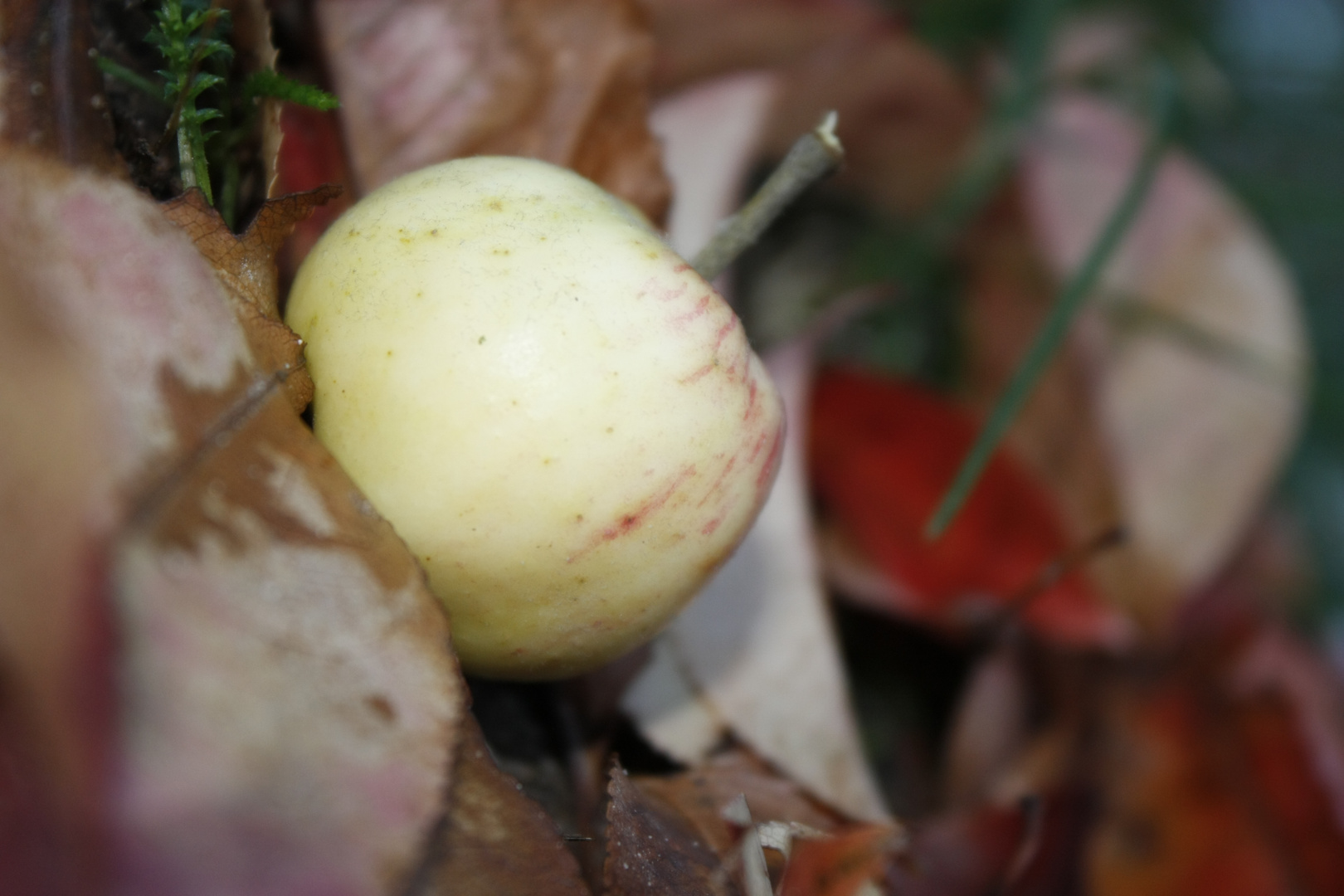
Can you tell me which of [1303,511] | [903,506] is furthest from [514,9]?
[1303,511]

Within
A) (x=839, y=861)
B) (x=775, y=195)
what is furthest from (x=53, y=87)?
(x=839, y=861)

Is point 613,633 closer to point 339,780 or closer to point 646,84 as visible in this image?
point 339,780

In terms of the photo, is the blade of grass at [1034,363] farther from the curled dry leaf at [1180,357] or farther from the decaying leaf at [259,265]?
the decaying leaf at [259,265]

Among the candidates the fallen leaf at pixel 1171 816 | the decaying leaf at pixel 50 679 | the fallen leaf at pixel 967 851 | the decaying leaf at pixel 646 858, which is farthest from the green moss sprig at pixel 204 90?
the fallen leaf at pixel 1171 816

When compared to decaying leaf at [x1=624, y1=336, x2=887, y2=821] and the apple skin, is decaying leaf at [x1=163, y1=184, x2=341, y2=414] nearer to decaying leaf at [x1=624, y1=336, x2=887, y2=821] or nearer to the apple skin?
the apple skin

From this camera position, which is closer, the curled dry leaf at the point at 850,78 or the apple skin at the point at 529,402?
the apple skin at the point at 529,402

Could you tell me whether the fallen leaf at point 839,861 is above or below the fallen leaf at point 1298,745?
above
